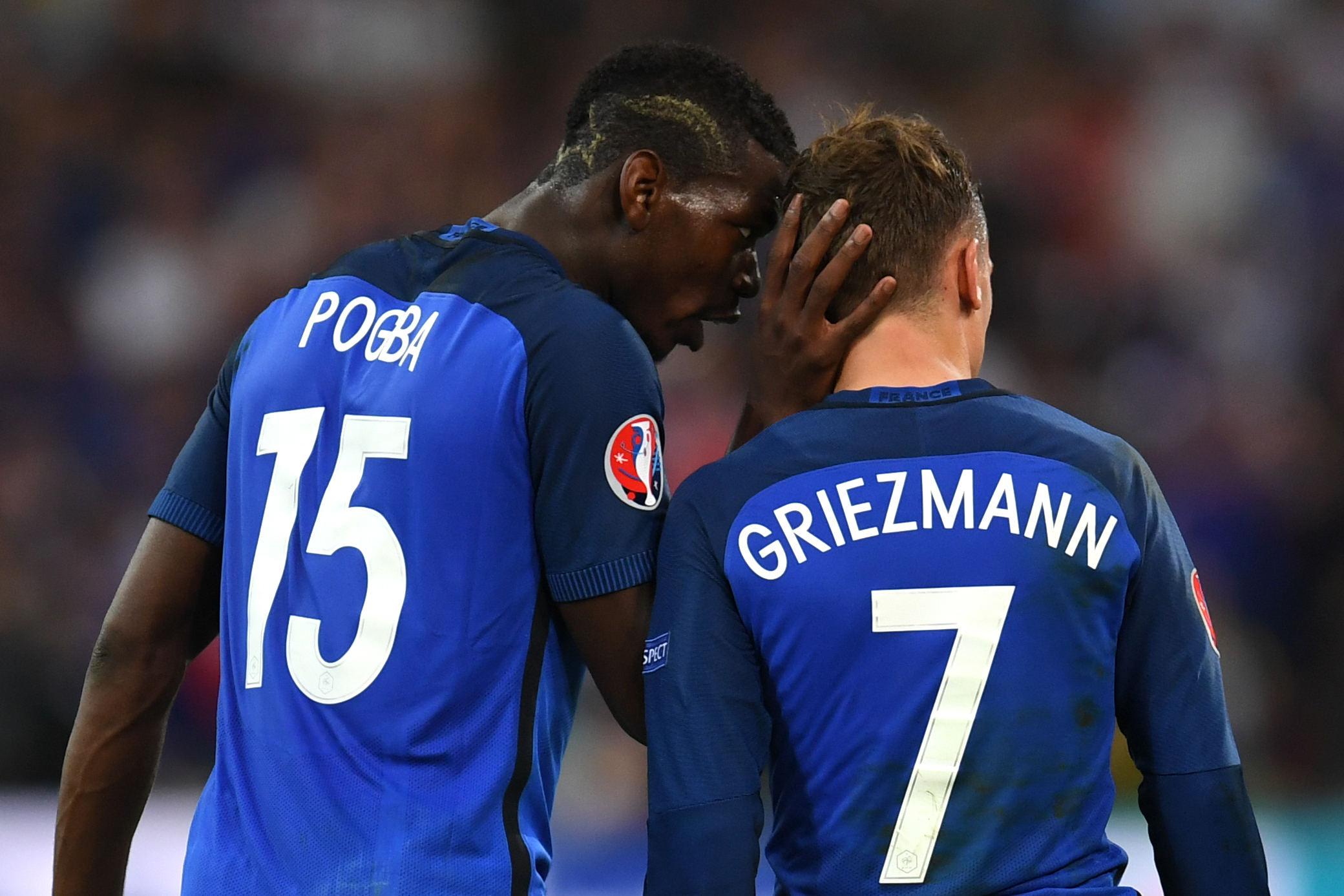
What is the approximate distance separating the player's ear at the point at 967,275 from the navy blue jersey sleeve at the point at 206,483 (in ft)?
4.10

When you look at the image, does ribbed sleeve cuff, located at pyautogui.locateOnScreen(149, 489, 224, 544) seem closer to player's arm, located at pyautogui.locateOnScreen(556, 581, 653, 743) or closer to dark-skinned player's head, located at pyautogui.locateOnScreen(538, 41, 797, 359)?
player's arm, located at pyautogui.locateOnScreen(556, 581, 653, 743)

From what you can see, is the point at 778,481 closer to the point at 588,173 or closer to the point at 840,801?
the point at 840,801

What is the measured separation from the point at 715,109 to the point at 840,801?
4.06 feet

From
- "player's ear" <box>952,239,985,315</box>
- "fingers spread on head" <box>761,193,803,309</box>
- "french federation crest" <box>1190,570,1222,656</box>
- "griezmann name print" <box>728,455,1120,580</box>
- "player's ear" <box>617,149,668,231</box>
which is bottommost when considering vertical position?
"french federation crest" <box>1190,570,1222,656</box>

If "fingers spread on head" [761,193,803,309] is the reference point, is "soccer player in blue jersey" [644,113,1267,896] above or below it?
below

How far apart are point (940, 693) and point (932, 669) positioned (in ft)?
0.12

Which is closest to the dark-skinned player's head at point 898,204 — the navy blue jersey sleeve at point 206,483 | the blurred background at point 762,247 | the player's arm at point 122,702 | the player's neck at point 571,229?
the player's neck at point 571,229

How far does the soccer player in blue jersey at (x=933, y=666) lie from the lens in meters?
2.05

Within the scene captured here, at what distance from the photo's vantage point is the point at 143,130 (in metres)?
8.81

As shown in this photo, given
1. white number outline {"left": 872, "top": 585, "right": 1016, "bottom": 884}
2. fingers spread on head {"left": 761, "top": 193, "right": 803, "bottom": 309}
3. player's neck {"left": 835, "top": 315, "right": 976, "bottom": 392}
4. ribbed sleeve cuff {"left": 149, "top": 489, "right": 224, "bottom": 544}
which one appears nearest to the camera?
white number outline {"left": 872, "top": 585, "right": 1016, "bottom": 884}

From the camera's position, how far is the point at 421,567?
2.19 meters

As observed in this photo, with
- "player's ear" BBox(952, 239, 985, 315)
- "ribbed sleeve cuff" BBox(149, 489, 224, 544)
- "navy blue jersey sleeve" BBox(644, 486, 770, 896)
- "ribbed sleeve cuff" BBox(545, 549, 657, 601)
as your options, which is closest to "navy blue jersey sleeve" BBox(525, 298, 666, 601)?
"ribbed sleeve cuff" BBox(545, 549, 657, 601)

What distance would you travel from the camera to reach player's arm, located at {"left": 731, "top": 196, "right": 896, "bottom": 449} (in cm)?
234

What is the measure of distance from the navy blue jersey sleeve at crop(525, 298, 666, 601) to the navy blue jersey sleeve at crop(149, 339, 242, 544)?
65 cm
